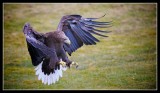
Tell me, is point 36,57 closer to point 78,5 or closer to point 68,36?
point 68,36

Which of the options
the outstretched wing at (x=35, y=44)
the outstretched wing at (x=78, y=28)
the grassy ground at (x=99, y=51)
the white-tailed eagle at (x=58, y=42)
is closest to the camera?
the outstretched wing at (x=35, y=44)

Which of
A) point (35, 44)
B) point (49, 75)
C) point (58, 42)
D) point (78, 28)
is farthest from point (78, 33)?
point (35, 44)

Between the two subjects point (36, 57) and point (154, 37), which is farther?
point (154, 37)

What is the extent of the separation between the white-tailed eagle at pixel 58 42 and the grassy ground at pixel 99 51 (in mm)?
599

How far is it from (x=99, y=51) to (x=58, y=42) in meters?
1.39

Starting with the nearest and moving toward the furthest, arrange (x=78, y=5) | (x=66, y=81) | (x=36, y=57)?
1. (x=36, y=57)
2. (x=66, y=81)
3. (x=78, y=5)

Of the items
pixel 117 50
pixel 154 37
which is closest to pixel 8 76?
pixel 117 50

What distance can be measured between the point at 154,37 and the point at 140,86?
0.87 meters

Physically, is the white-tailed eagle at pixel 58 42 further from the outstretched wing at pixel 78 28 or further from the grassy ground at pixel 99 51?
the grassy ground at pixel 99 51

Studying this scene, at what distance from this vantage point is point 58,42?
19.9 feet

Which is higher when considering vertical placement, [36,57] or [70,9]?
[70,9]

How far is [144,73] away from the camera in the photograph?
7.11 m

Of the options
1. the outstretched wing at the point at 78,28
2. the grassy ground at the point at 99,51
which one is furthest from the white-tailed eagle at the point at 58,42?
the grassy ground at the point at 99,51

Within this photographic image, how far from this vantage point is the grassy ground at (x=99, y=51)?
23.1ft
